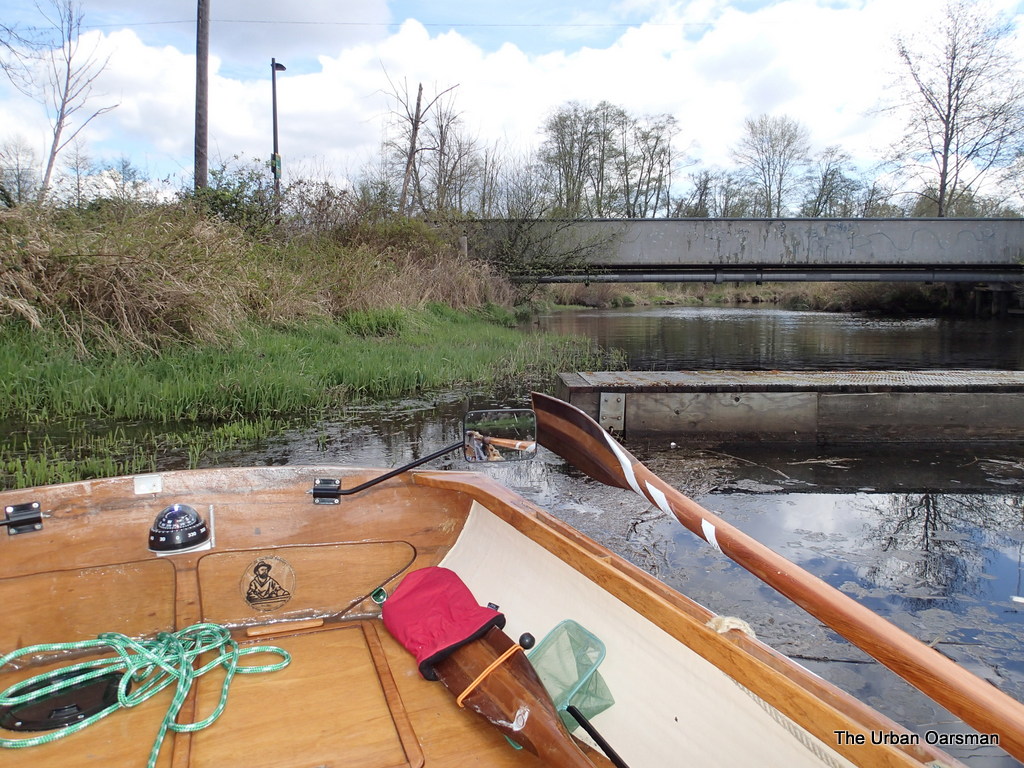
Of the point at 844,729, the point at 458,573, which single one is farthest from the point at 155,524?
the point at 844,729

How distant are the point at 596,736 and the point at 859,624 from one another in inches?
31.4

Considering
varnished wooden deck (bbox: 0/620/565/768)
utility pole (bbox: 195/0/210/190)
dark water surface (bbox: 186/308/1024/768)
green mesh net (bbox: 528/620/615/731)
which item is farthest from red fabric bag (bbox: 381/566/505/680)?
utility pole (bbox: 195/0/210/190)

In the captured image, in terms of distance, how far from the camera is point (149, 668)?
82.9 inches

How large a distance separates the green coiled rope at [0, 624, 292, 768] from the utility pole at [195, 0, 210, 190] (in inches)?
501

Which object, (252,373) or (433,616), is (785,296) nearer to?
(252,373)

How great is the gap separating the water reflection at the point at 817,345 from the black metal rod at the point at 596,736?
405 inches

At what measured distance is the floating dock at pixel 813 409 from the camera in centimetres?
658

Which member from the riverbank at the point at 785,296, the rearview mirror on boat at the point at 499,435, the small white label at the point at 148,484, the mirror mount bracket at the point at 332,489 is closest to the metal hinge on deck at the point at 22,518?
the small white label at the point at 148,484

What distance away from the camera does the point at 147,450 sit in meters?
5.57

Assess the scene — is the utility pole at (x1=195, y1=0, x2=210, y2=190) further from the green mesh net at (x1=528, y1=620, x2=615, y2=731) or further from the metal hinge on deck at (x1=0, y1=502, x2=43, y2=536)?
the green mesh net at (x1=528, y1=620, x2=615, y2=731)

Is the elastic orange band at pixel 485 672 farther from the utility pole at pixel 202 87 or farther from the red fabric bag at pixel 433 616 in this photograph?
the utility pole at pixel 202 87

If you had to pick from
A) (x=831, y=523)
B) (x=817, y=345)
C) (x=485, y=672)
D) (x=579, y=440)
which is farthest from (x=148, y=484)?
(x=817, y=345)

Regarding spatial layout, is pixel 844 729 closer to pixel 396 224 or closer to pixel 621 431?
pixel 621 431

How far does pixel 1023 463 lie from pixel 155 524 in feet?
22.1
